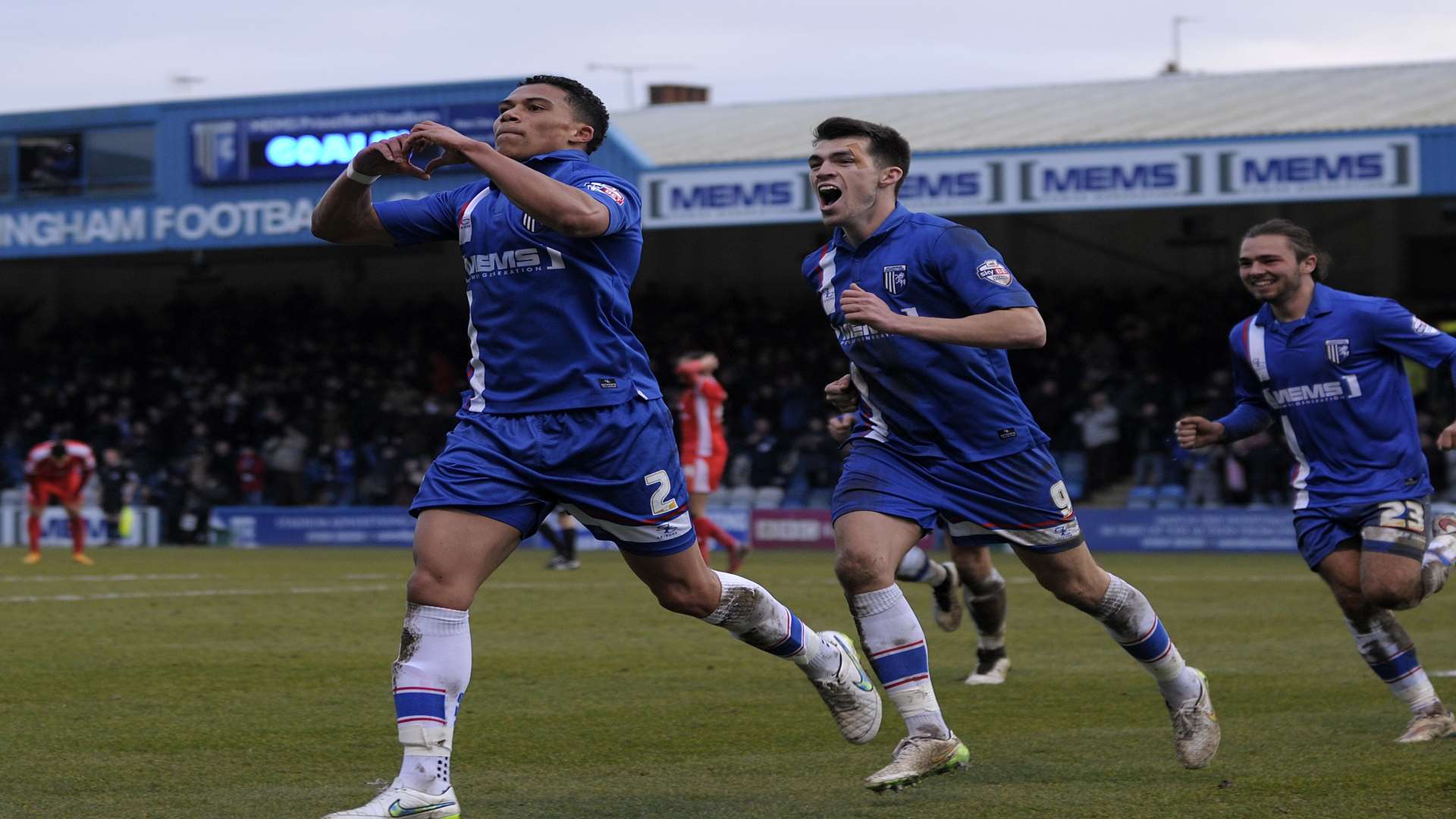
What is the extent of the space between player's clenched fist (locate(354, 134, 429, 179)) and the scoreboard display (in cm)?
2502

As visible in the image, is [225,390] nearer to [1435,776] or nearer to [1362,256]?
[1362,256]

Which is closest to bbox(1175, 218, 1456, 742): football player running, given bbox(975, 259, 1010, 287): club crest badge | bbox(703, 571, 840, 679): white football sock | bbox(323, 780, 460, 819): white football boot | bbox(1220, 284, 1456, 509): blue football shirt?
bbox(1220, 284, 1456, 509): blue football shirt

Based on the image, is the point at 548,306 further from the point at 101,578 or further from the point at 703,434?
the point at 101,578

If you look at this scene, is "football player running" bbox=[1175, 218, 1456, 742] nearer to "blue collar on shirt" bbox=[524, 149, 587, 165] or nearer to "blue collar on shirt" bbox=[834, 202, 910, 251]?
"blue collar on shirt" bbox=[834, 202, 910, 251]

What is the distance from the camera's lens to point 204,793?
6098mm

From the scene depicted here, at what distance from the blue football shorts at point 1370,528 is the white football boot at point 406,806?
150 inches

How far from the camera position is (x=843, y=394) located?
6930mm

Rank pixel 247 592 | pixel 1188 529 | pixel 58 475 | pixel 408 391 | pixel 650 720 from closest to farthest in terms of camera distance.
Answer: pixel 650 720 < pixel 247 592 < pixel 58 475 < pixel 1188 529 < pixel 408 391

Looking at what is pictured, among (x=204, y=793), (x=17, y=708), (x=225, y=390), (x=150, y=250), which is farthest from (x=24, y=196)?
(x=204, y=793)

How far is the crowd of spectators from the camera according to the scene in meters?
27.7

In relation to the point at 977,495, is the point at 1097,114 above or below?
above

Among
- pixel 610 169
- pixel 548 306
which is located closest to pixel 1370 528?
pixel 548 306

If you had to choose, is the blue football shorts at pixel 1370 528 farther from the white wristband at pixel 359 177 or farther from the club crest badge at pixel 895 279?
the white wristband at pixel 359 177

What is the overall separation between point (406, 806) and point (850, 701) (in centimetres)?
171
